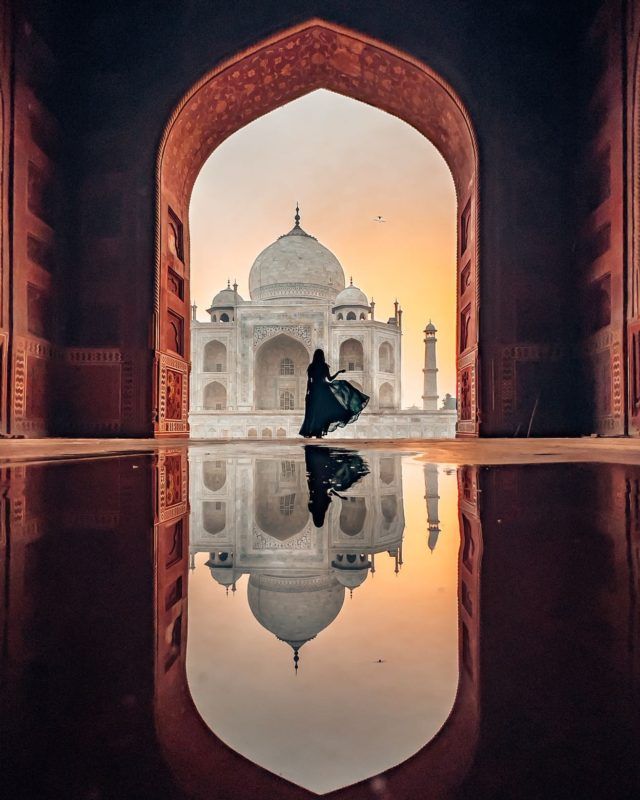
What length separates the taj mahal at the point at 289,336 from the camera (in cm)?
1975

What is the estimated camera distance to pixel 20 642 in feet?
1.28

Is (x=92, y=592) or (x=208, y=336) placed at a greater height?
(x=208, y=336)

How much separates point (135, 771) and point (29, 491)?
1308 millimetres

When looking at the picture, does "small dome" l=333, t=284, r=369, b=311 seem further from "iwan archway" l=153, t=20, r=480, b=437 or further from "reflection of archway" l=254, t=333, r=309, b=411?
"iwan archway" l=153, t=20, r=480, b=437

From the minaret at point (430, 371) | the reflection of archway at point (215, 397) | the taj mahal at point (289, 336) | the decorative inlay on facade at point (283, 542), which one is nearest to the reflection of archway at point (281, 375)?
the taj mahal at point (289, 336)

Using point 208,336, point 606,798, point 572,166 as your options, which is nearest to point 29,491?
point 606,798

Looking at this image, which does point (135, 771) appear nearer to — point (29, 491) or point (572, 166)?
point (29, 491)

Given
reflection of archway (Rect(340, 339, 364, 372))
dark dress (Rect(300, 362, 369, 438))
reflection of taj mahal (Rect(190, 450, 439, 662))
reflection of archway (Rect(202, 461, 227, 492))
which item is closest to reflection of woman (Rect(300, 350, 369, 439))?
dark dress (Rect(300, 362, 369, 438))

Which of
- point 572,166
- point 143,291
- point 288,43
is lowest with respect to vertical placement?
point 143,291

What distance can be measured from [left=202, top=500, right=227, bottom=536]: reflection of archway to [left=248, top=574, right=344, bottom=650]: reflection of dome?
33cm

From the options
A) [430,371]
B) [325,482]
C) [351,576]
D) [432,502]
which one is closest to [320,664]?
[351,576]

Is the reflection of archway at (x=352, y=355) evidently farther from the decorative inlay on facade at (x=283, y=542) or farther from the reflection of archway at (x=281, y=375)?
the decorative inlay on facade at (x=283, y=542)

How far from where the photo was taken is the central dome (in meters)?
21.3

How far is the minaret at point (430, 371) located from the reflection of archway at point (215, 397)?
877 cm
